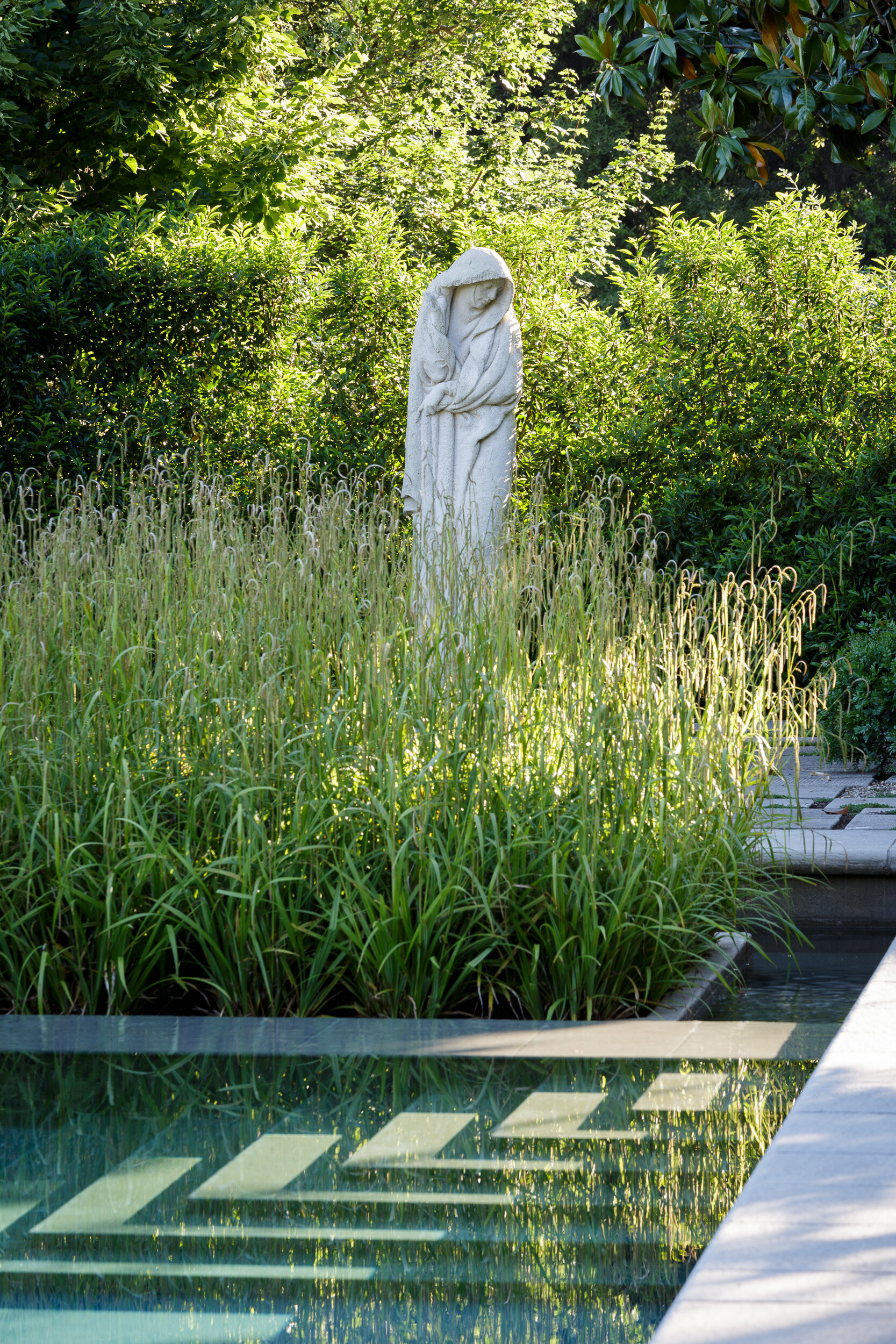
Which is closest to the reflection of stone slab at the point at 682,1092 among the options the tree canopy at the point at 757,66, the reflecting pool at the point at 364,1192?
the reflecting pool at the point at 364,1192

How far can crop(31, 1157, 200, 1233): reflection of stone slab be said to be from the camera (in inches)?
88.8

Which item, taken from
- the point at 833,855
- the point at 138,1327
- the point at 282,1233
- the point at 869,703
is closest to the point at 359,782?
the point at 833,855

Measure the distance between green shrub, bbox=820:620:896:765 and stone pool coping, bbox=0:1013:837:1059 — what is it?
3.87 meters

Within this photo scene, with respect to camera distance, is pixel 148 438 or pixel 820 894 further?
pixel 148 438

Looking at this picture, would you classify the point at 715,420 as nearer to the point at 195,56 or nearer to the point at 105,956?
the point at 195,56

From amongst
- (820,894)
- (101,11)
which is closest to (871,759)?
(820,894)

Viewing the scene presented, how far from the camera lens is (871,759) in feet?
23.6

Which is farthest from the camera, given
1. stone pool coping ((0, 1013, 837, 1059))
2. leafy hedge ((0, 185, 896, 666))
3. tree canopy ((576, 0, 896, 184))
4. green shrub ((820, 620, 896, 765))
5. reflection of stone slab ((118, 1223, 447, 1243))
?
leafy hedge ((0, 185, 896, 666))

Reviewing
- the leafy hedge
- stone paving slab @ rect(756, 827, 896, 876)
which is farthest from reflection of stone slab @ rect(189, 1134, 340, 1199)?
the leafy hedge

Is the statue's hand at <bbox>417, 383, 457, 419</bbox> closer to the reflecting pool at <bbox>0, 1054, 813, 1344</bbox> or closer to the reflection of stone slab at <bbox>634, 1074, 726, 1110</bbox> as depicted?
the reflecting pool at <bbox>0, 1054, 813, 1344</bbox>

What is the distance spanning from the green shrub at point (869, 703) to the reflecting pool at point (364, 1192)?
431cm

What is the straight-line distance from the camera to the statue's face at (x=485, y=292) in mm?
6910

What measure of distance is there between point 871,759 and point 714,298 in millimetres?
3471

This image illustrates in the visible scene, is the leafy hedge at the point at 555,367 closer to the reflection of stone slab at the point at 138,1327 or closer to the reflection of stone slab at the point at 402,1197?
the reflection of stone slab at the point at 402,1197
